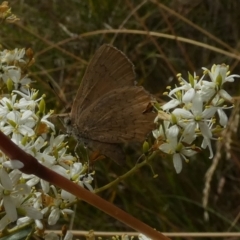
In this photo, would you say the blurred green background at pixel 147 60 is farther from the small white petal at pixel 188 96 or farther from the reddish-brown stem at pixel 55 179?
the reddish-brown stem at pixel 55 179

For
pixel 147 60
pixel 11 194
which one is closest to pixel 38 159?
pixel 11 194

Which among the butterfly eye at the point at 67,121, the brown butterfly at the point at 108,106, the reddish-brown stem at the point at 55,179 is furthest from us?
the butterfly eye at the point at 67,121

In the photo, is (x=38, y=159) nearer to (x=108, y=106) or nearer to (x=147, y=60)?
(x=108, y=106)

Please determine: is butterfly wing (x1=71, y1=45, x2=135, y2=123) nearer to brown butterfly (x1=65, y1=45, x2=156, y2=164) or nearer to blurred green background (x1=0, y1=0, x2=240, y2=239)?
brown butterfly (x1=65, y1=45, x2=156, y2=164)

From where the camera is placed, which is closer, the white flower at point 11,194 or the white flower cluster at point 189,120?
the white flower at point 11,194

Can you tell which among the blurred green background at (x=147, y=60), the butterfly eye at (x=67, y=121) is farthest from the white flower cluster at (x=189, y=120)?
the blurred green background at (x=147, y=60)

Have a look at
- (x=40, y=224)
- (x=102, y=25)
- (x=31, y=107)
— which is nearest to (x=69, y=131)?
(x=31, y=107)

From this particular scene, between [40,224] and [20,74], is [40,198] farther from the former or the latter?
[20,74]
